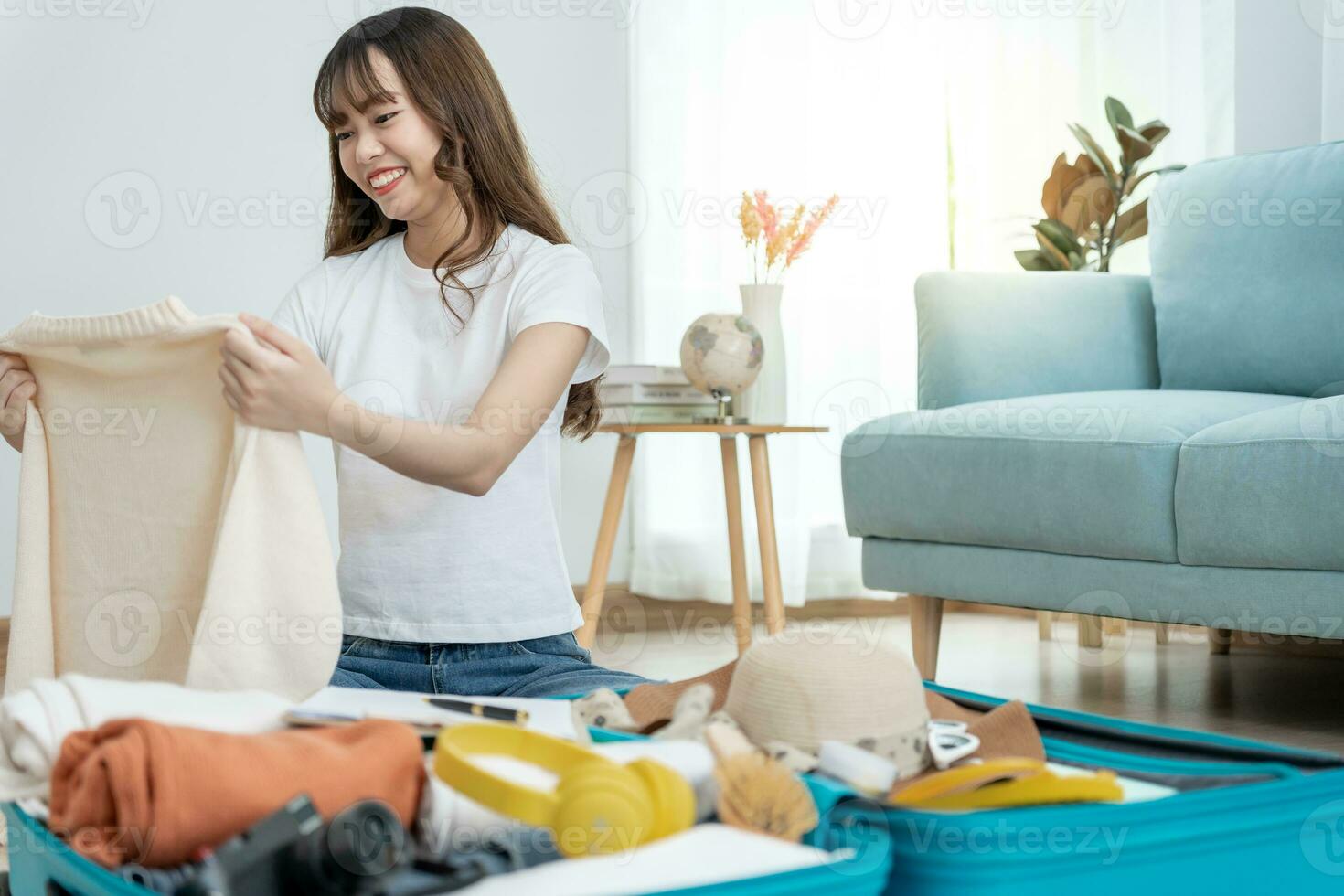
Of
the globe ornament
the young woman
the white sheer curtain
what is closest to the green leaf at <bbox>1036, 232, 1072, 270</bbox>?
the white sheer curtain

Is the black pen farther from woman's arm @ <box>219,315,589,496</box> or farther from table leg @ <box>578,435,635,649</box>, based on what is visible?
table leg @ <box>578,435,635,649</box>

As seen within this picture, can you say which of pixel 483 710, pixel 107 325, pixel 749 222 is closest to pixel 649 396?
pixel 749 222

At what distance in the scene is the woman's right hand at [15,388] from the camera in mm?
969

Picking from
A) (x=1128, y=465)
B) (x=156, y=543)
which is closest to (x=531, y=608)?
(x=156, y=543)

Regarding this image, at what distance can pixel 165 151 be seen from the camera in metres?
2.63

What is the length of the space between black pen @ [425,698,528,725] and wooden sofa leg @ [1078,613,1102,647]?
2.03m

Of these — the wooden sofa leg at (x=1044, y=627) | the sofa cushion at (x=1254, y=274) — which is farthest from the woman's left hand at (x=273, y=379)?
the wooden sofa leg at (x=1044, y=627)

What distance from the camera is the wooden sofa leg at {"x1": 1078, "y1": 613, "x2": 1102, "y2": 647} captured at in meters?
2.58

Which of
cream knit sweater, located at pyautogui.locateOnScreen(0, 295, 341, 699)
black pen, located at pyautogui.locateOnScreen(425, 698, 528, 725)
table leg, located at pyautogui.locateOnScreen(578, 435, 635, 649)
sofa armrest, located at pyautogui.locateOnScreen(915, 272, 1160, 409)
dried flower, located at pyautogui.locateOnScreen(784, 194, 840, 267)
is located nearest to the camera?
black pen, located at pyautogui.locateOnScreen(425, 698, 528, 725)

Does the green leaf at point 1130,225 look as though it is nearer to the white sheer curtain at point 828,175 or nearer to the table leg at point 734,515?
the white sheer curtain at point 828,175

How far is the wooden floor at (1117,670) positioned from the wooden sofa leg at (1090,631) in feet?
0.11

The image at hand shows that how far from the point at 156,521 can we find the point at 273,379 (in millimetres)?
152

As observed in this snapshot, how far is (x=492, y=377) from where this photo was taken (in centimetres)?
111

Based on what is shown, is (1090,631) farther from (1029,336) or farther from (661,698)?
(661,698)
